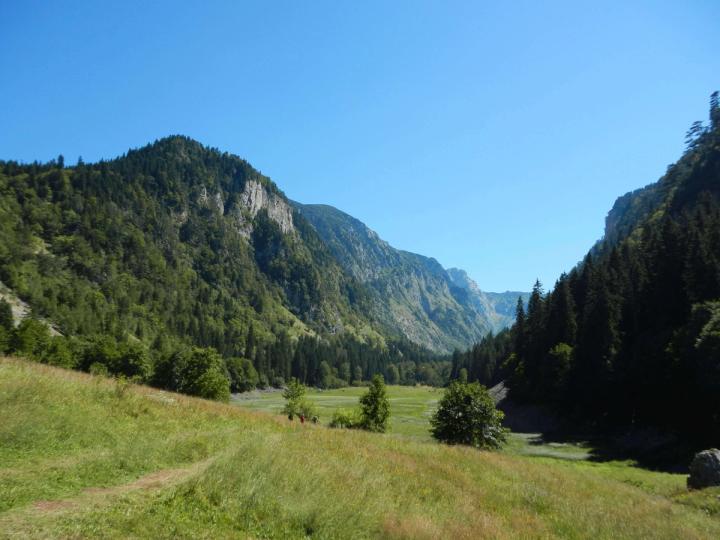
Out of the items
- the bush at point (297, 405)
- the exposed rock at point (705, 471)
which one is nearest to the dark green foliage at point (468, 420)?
the exposed rock at point (705, 471)

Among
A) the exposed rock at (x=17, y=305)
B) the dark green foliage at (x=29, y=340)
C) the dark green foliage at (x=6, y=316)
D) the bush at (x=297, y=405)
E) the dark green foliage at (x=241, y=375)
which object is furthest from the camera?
the dark green foliage at (x=241, y=375)

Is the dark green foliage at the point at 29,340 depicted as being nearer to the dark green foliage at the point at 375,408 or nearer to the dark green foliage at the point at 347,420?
the dark green foliage at the point at 347,420

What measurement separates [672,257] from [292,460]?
245ft

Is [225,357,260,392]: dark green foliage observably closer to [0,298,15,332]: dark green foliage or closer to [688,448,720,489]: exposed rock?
[0,298,15,332]: dark green foliage

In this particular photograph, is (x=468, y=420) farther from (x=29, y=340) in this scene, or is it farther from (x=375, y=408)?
(x=29, y=340)

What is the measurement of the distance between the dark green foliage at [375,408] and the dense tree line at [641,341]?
35.3 m

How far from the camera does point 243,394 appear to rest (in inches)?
5969

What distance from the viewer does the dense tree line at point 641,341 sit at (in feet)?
169

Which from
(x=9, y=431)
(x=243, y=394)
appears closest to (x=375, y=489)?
(x=9, y=431)

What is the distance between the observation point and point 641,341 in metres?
65.3

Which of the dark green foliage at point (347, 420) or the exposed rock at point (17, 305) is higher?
the exposed rock at point (17, 305)

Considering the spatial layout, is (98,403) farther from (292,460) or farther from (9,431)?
(292,460)

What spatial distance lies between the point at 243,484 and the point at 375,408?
161 feet

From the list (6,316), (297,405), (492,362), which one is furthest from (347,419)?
(492,362)
